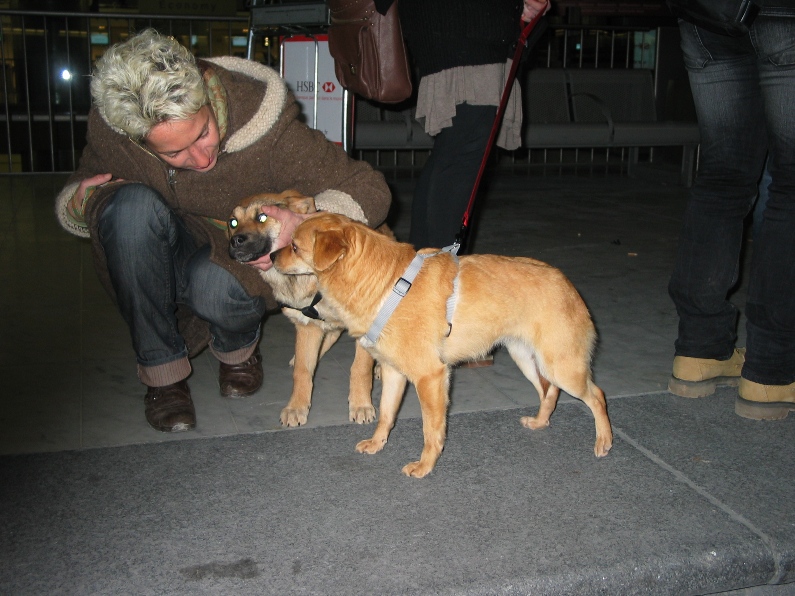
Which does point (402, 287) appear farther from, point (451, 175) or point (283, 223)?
point (451, 175)

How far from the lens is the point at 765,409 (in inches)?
137

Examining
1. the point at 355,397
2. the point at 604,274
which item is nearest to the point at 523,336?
the point at 355,397

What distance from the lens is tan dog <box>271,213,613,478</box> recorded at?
3.02 meters

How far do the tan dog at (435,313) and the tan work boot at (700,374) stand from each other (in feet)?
2.22

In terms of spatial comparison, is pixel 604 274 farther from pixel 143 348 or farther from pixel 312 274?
pixel 143 348

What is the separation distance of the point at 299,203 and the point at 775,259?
6.54 feet

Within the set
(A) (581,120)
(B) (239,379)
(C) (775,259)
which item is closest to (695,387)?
(C) (775,259)

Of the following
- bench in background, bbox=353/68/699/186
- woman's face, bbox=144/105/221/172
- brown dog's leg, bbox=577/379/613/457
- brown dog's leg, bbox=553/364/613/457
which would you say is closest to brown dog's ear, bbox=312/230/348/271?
woman's face, bbox=144/105/221/172

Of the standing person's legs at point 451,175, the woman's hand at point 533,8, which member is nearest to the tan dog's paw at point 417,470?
the standing person's legs at point 451,175

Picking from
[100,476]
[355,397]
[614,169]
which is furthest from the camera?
[614,169]

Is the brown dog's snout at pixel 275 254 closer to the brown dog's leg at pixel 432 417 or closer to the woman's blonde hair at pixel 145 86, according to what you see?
the woman's blonde hair at pixel 145 86

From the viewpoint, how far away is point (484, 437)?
3.39 metres

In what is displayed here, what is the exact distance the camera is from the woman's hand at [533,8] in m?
3.89

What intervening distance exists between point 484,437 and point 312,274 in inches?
39.2
